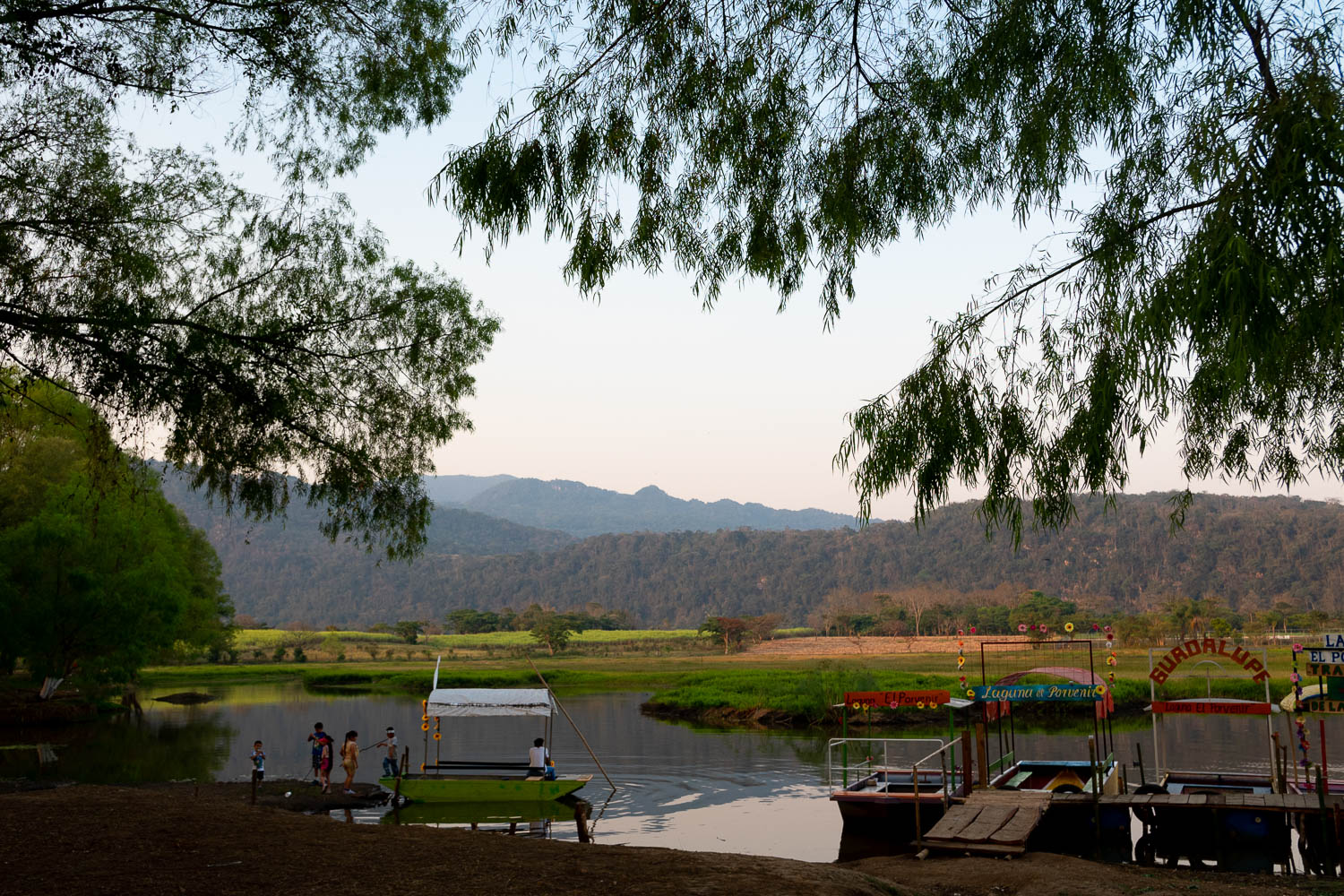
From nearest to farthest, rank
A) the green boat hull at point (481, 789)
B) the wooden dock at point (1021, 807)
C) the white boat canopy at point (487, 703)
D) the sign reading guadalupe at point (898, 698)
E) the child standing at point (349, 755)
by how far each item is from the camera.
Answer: the wooden dock at point (1021, 807) < the sign reading guadalupe at point (898, 698) < the green boat hull at point (481, 789) < the child standing at point (349, 755) < the white boat canopy at point (487, 703)

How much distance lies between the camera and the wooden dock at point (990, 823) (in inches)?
631

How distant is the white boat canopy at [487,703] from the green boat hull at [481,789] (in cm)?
222

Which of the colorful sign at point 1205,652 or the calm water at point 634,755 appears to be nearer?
the colorful sign at point 1205,652

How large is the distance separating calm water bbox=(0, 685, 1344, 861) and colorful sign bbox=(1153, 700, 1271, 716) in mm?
6519

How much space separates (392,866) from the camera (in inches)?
443

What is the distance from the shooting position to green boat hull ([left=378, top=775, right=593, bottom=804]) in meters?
22.8

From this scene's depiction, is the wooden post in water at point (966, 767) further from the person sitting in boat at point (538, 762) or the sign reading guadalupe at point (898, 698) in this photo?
the person sitting in boat at point (538, 762)

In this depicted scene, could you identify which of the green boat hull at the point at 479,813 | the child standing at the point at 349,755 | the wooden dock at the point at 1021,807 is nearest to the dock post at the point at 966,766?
the wooden dock at the point at 1021,807

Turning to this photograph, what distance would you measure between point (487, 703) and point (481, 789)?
→ 2.97m

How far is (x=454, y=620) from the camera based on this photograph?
14175 centimetres

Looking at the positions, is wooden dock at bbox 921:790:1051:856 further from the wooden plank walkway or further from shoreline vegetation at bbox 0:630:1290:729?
shoreline vegetation at bbox 0:630:1290:729

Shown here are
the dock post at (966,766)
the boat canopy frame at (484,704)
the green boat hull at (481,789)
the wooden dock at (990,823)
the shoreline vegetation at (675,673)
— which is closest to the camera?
the wooden dock at (990,823)

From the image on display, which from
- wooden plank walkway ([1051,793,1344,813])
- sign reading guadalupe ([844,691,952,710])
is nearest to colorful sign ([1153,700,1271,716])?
wooden plank walkway ([1051,793,1344,813])

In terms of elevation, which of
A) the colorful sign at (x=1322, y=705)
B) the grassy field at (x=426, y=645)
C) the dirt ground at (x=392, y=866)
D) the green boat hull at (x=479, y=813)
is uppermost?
the colorful sign at (x=1322, y=705)
